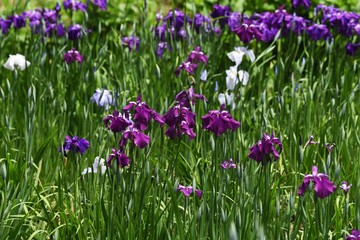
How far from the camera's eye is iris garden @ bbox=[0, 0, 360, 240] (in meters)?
2.74

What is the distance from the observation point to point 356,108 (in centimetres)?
429

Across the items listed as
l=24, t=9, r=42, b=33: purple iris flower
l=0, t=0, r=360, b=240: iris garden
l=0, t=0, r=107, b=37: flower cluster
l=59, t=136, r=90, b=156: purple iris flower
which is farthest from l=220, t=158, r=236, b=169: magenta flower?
l=24, t=9, r=42, b=33: purple iris flower

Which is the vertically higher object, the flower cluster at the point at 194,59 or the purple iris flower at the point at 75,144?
the flower cluster at the point at 194,59

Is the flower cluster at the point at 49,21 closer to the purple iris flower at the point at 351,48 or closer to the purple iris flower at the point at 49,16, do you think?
the purple iris flower at the point at 49,16

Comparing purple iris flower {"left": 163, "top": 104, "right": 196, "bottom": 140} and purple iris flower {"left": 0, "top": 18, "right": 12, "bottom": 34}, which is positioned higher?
purple iris flower {"left": 0, "top": 18, "right": 12, "bottom": 34}

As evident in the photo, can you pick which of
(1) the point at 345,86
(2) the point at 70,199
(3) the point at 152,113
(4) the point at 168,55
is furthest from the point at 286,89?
(3) the point at 152,113

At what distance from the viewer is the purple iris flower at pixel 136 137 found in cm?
266

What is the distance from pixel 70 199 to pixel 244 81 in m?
1.13

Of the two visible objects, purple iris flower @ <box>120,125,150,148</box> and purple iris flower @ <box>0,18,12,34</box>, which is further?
purple iris flower @ <box>0,18,12,34</box>

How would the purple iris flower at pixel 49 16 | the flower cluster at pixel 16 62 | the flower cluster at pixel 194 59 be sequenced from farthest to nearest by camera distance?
the purple iris flower at pixel 49 16, the flower cluster at pixel 16 62, the flower cluster at pixel 194 59

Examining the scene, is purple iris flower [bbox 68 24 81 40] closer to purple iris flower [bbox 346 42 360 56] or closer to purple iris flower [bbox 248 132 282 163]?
purple iris flower [bbox 346 42 360 56]

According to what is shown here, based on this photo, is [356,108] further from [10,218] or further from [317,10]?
[10,218]

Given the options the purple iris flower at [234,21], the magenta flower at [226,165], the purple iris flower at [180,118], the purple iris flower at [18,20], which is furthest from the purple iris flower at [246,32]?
the purple iris flower at [18,20]

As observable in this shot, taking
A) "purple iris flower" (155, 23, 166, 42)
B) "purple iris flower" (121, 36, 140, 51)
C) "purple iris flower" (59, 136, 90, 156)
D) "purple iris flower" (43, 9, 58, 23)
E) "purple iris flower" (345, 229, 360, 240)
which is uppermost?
"purple iris flower" (43, 9, 58, 23)
